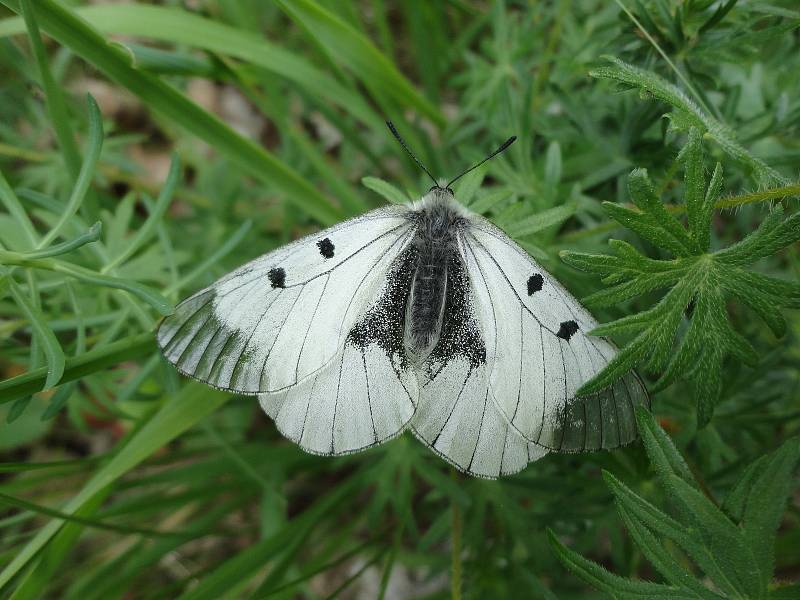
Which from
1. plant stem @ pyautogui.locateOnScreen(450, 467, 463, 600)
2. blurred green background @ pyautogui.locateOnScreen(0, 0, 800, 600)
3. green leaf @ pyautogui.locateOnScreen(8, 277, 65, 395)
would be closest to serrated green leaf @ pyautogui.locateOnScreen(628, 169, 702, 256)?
blurred green background @ pyautogui.locateOnScreen(0, 0, 800, 600)

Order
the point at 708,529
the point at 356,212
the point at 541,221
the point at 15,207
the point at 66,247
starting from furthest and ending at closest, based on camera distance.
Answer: the point at 356,212 < the point at 541,221 < the point at 15,207 < the point at 66,247 < the point at 708,529

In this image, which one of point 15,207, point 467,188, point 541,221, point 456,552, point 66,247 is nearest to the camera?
point 66,247

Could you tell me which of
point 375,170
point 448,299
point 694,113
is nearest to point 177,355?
point 448,299

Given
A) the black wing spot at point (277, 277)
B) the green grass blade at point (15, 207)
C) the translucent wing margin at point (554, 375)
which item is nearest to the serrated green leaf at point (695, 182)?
the translucent wing margin at point (554, 375)

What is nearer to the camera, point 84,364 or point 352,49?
point 84,364

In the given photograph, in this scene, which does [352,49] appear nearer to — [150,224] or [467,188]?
[467,188]

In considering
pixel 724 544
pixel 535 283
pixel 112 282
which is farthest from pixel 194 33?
pixel 724 544

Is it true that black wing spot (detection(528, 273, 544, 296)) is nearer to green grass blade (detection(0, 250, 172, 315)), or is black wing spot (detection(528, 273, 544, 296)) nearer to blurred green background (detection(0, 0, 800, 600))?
blurred green background (detection(0, 0, 800, 600))
